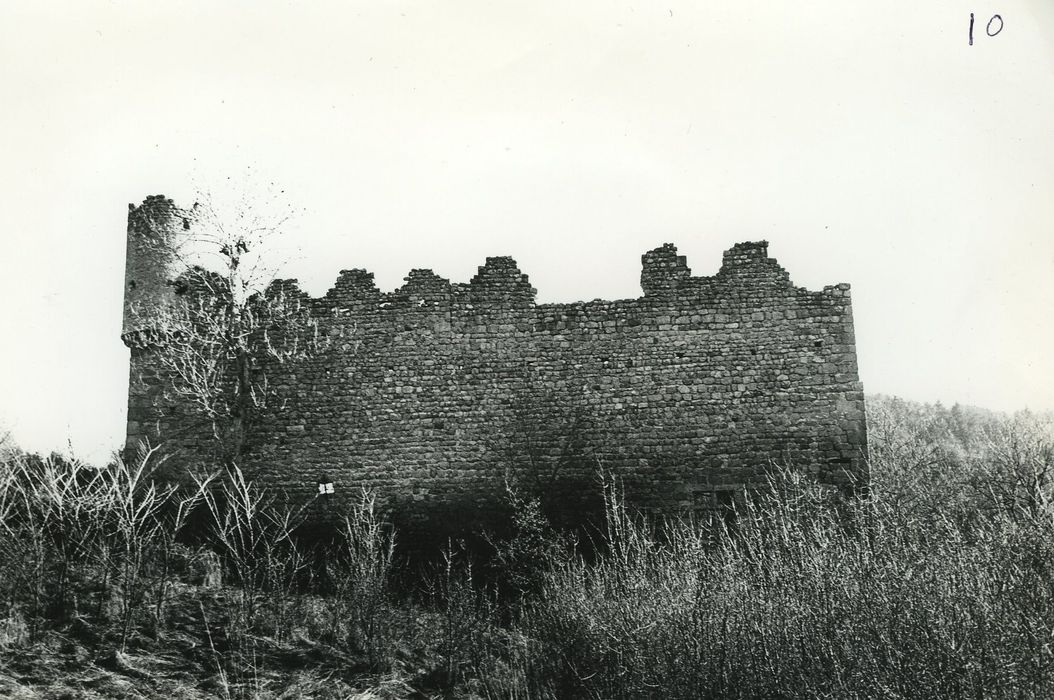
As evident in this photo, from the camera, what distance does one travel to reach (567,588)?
9445 millimetres

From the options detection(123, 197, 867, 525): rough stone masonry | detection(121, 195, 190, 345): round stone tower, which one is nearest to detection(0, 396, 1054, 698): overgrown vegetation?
detection(123, 197, 867, 525): rough stone masonry

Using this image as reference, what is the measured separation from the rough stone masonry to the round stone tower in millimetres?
63

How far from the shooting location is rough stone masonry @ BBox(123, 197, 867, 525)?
40.8 ft

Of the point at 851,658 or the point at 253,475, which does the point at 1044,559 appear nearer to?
the point at 851,658

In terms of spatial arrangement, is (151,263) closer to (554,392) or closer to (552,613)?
(554,392)

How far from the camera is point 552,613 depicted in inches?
360

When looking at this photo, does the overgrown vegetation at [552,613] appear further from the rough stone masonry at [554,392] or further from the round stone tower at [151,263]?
the round stone tower at [151,263]

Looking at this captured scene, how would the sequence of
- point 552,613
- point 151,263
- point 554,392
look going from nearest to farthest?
point 552,613 → point 554,392 → point 151,263

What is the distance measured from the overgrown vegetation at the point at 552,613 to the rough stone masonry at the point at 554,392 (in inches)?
26.8

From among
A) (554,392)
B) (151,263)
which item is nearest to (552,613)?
(554,392)

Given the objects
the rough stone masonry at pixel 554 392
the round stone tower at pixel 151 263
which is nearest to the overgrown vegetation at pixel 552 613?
the rough stone masonry at pixel 554 392

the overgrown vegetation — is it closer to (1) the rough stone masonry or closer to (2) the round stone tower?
(1) the rough stone masonry

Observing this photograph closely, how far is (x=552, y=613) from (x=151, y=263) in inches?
355

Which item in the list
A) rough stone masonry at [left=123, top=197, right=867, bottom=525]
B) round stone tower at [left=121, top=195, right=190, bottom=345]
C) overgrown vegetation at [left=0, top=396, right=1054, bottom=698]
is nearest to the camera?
overgrown vegetation at [left=0, top=396, right=1054, bottom=698]
